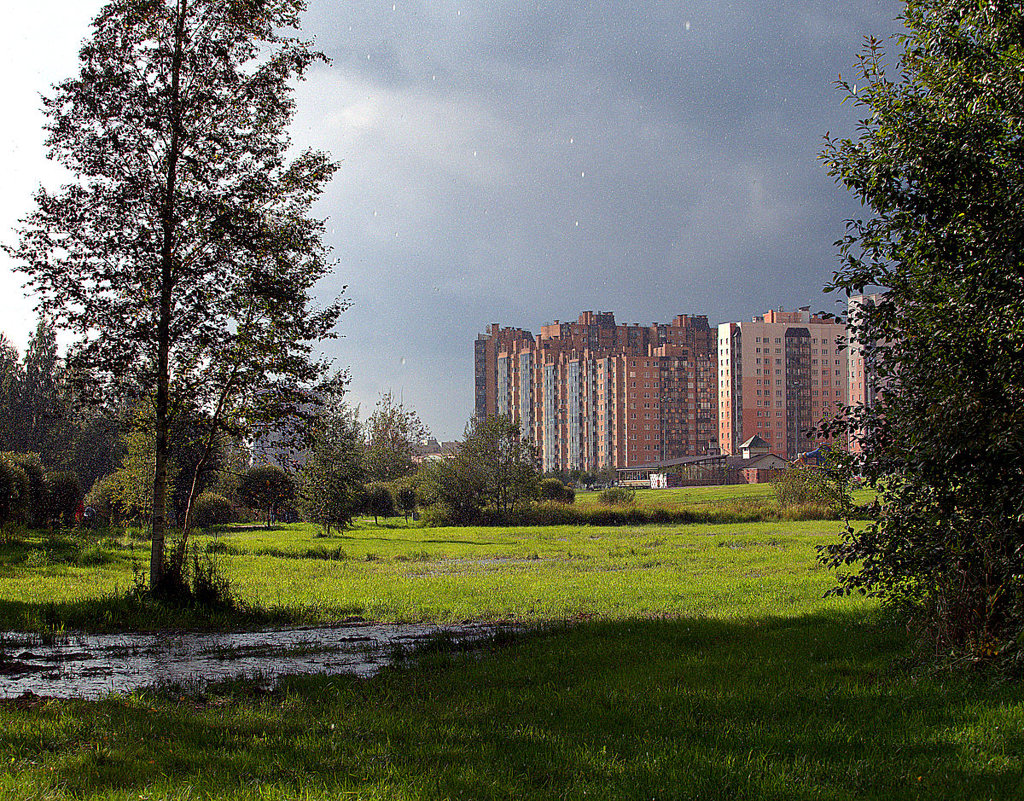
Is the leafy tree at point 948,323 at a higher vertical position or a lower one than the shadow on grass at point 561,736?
higher

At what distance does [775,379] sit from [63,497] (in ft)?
478

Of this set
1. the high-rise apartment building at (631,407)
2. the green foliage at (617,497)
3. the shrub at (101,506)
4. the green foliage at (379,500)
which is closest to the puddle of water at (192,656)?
the shrub at (101,506)

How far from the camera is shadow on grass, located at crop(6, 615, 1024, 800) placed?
16.9 feet

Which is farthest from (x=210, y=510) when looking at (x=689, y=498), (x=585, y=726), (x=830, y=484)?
(x=689, y=498)

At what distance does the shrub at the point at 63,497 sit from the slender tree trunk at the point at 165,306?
30727 millimetres

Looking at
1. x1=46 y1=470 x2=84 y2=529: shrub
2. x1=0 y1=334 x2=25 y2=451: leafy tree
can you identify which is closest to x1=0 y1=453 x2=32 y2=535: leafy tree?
x1=46 y1=470 x2=84 y2=529: shrub

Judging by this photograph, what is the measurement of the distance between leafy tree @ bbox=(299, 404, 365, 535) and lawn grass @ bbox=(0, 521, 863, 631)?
7.84 feet

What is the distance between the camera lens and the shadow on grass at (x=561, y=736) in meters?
5.15

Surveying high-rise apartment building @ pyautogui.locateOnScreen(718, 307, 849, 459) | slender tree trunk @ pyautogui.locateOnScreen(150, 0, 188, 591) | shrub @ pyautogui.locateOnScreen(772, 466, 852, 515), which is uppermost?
high-rise apartment building @ pyautogui.locateOnScreen(718, 307, 849, 459)

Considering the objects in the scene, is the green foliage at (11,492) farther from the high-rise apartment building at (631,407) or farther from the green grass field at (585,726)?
the high-rise apartment building at (631,407)

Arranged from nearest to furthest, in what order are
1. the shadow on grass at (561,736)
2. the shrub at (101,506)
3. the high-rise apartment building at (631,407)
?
the shadow on grass at (561,736) < the shrub at (101,506) < the high-rise apartment building at (631,407)

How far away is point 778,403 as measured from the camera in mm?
165875

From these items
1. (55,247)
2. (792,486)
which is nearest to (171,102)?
(55,247)

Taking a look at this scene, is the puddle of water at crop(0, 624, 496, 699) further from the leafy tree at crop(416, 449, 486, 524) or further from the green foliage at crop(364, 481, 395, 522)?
the green foliage at crop(364, 481, 395, 522)
